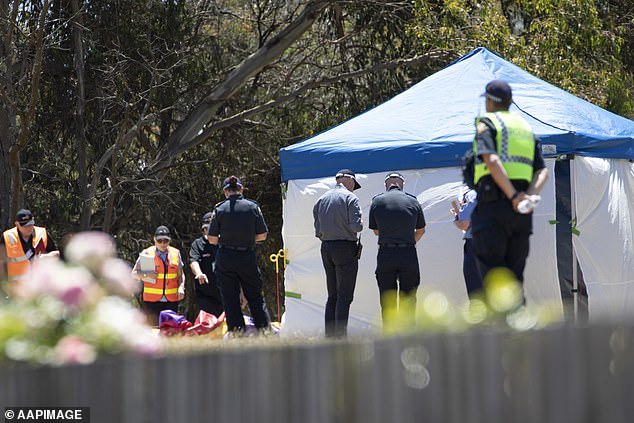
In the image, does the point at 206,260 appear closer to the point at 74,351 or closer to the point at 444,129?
the point at 444,129

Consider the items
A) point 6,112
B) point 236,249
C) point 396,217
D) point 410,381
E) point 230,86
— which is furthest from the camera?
point 230,86

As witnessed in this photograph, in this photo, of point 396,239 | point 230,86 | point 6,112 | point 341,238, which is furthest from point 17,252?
point 230,86

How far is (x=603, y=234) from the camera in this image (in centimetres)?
1006

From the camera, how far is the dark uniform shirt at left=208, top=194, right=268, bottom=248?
9203mm

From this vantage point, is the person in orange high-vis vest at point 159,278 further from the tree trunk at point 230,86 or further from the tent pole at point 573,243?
the tree trunk at point 230,86

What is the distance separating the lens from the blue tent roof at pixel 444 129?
9.91m

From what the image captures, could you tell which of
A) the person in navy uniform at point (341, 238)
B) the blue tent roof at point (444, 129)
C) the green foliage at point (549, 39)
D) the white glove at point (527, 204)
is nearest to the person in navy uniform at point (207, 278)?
the blue tent roof at point (444, 129)

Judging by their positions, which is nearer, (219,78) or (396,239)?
(396,239)

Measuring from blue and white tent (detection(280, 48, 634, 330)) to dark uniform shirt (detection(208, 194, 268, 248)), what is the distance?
159 cm

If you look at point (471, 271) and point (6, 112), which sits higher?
point (6, 112)

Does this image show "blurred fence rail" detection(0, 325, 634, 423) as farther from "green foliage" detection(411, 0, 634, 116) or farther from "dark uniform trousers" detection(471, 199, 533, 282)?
"green foliage" detection(411, 0, 634, 116)

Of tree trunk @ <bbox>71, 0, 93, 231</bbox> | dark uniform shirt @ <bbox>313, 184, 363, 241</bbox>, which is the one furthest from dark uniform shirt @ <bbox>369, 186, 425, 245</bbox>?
tree trunk @ <bbox>71, 0, 93, 231</bbox>

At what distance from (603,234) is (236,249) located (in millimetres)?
3831

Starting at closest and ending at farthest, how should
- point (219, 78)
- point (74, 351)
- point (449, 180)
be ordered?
point (74, 351) < point (449, 180) < point (219, 78)
